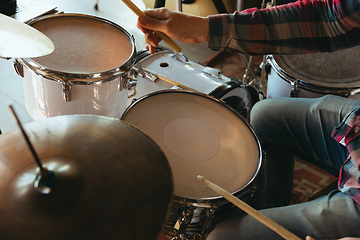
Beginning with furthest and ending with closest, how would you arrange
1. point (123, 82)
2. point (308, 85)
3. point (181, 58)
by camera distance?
point (181, 58), point (308, 85), point (123, 82)

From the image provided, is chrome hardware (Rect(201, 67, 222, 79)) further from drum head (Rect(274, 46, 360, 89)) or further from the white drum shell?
the white drum shell

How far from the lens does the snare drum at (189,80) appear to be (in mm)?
1079

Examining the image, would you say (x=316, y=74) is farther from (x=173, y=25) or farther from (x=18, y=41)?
(x=18, y=41)

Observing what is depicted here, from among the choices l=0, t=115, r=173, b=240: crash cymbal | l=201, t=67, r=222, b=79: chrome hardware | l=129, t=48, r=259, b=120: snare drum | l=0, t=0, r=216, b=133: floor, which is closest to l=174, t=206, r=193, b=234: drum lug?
l=0, t=115, r=173, b=240: crash cymbal

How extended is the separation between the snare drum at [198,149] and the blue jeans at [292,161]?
53 mm

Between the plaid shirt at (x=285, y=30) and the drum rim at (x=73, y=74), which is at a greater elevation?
the plaid shirt at (x=285, y=30)

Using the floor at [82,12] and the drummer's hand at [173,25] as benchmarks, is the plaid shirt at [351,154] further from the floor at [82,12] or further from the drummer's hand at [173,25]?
the floor at [82,12]

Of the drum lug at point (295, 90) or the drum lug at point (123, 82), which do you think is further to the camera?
the drum lug at point (295, 90)

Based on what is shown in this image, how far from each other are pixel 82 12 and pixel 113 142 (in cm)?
203

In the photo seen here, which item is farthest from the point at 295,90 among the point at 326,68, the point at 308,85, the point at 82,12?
the point at 82,12

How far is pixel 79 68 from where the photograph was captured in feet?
2.84

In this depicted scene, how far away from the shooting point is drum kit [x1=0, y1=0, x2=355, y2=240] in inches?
14.7

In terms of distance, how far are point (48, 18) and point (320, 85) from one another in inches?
36.6

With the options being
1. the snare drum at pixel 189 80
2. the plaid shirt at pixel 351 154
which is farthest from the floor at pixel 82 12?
the plaid shirt at pixel 351 154
